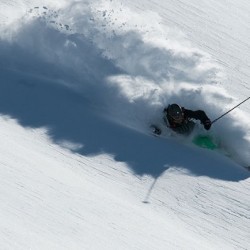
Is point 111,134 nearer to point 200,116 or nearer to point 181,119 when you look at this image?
point 181,119

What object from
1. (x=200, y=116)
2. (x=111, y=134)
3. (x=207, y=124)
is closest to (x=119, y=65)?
(x=111, y=134)

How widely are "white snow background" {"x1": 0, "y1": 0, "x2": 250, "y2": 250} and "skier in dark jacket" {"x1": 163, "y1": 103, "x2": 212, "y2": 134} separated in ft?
0.99

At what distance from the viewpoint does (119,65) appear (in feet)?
34.3

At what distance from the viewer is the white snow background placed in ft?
25.1

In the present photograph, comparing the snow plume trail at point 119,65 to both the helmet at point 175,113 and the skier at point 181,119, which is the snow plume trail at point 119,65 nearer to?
the skier at point 181,119

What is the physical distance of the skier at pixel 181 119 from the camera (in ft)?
29.3

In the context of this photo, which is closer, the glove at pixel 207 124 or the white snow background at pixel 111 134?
the white snow background at pixel 111 134

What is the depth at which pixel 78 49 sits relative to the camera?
10547 millimetres

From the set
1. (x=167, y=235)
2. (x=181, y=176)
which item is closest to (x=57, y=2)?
(x=181, y=176)

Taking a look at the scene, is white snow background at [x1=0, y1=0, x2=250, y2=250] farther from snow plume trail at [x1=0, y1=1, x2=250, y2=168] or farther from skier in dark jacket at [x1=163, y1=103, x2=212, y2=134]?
skier in dark jacket at [x1=163, y1=103, x2=212, y2=134]

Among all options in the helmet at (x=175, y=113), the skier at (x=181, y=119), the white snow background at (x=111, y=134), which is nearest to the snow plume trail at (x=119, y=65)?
the white snow background at (x=111, y=134)

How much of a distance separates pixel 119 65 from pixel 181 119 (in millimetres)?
2111

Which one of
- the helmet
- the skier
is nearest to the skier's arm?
the skier

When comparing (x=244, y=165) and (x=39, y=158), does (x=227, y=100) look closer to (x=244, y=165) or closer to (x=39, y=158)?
(x=244, y=165)
